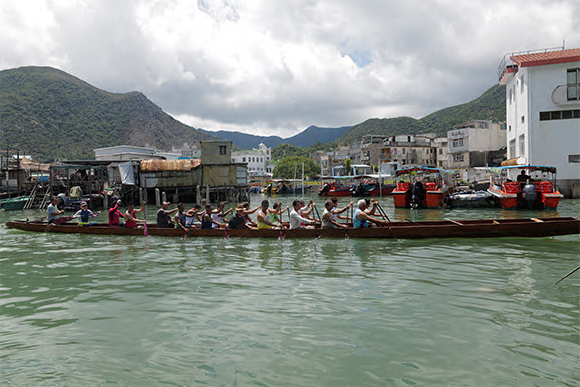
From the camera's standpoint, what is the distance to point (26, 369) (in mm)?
Answer: 5113

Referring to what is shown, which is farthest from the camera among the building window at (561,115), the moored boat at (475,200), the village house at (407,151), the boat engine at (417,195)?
the village house at (407,151)

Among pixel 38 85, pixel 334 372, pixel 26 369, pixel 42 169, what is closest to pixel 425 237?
pixel 334 372

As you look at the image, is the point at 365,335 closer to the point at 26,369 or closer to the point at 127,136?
the point at 26,369

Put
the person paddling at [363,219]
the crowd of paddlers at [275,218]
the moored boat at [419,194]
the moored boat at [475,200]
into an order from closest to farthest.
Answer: the person paddling at [363,219], the crowd of paddlers at [275,218], the moored boat at [475,200], the moored boat at [419,194]

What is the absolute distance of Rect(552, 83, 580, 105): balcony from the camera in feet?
102

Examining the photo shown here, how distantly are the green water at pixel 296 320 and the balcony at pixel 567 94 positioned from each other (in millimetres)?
24527

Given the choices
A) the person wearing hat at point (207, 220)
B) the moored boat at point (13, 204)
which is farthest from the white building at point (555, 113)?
the moored boat at point (13, 204)

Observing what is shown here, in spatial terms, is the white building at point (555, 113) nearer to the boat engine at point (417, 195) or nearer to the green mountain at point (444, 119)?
the boat engine at point (417, 195)

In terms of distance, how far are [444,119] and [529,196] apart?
102 meters

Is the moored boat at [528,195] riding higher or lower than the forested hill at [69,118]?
lower

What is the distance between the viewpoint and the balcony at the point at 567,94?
31.0 meters

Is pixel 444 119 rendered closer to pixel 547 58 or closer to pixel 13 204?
pixel 547 58

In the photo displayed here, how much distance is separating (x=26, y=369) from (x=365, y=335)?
4.42 m

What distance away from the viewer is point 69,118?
106875mm
